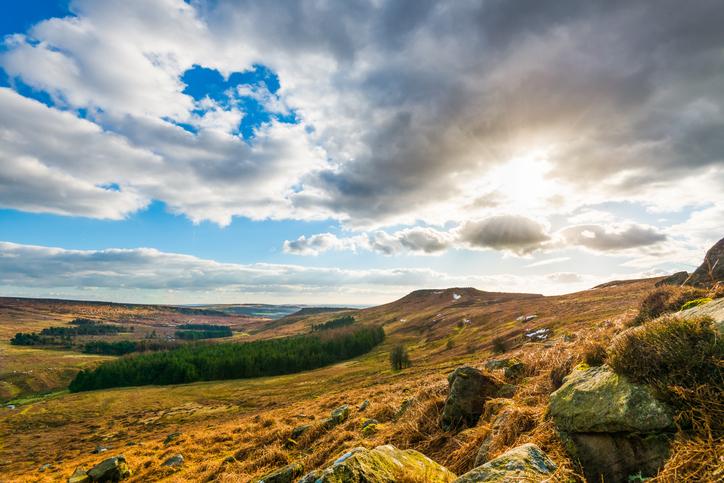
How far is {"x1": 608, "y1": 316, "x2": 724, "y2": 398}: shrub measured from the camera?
4.89m

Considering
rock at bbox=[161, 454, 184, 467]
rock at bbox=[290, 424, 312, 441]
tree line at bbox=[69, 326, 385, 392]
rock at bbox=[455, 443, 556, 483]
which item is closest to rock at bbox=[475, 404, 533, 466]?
rock at bbox=[455, 443, 556, 483]

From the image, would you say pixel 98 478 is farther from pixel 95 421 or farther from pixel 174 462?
pixel 95 421

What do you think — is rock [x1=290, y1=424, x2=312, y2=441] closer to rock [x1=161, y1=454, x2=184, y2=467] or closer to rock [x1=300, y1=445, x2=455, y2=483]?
rock [x1=300, y1=445, x2=455, y2=483]

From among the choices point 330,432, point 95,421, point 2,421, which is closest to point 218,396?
point 95,421

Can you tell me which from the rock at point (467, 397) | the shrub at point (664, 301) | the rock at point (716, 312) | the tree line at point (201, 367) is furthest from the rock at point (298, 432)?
the tree line at point (201, 367)

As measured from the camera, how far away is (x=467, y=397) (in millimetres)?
9180

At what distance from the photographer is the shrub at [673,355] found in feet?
16.1

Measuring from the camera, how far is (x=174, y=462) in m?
23.6

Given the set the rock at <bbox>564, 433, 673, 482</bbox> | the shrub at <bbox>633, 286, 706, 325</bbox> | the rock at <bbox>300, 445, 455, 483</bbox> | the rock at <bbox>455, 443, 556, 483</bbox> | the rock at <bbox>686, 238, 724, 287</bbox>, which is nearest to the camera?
the rock at <bbox>455, 443, 556, 483</bbox>

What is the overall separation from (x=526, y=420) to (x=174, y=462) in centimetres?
2660

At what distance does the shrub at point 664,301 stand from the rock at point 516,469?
23.7 feet

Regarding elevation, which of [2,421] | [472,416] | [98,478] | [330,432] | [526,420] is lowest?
[2,421]

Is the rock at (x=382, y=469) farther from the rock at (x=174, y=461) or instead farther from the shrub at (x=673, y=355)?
the rock at (x=174, y=461)

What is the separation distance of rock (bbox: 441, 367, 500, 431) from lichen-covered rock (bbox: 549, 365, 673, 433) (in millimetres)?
Answer: 2958
